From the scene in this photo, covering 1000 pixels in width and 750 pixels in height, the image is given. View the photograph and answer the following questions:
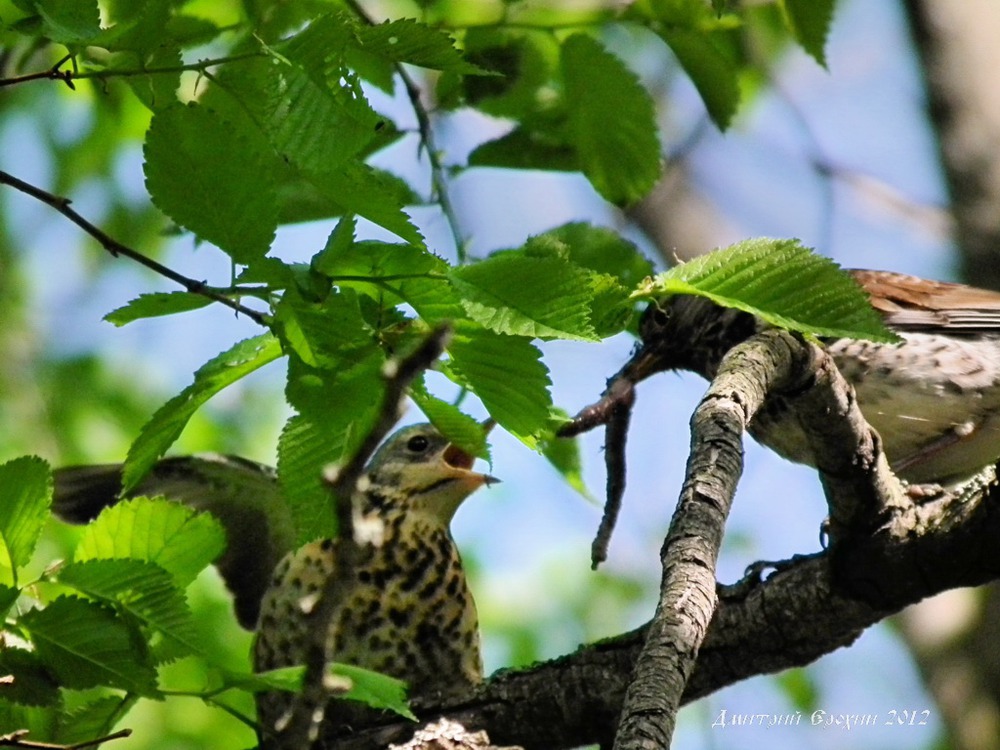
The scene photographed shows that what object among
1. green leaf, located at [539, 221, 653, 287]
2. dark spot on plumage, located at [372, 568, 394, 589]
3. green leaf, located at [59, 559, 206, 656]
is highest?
green leaf, located at [539, 221, 653, 287]

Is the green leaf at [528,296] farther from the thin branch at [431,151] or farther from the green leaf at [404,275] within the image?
the thin branch at [431,151]

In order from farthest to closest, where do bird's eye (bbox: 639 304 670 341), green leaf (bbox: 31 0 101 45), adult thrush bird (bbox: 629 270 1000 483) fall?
bird's eye (bbox: 639 304 670 341), adult thrush bird (bbox: 629 270 1000 483), green leaf (bbox: 31 0 101 45)

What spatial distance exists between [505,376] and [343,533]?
1.11 m

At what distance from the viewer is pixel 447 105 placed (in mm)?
3338

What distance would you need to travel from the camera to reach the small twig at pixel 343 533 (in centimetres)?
104

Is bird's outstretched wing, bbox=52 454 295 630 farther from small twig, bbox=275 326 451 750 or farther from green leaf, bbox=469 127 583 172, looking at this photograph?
small twig, bbox=275 326 451 750

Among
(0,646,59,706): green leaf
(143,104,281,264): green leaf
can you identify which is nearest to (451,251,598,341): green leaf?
(143,104,281,264): green leaf

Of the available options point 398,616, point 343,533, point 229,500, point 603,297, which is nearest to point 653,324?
point 398,616

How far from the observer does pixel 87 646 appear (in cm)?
222

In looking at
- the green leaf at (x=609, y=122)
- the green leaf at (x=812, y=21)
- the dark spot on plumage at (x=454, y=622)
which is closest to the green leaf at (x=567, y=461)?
the green leaf at (x=609, y=122)

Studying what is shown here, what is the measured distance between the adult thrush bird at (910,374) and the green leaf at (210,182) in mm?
1950

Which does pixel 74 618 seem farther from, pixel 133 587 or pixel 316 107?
pixel 316 107

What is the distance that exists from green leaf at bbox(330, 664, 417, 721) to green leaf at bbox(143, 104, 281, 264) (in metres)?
0.85

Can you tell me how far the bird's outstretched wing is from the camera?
421 cm
